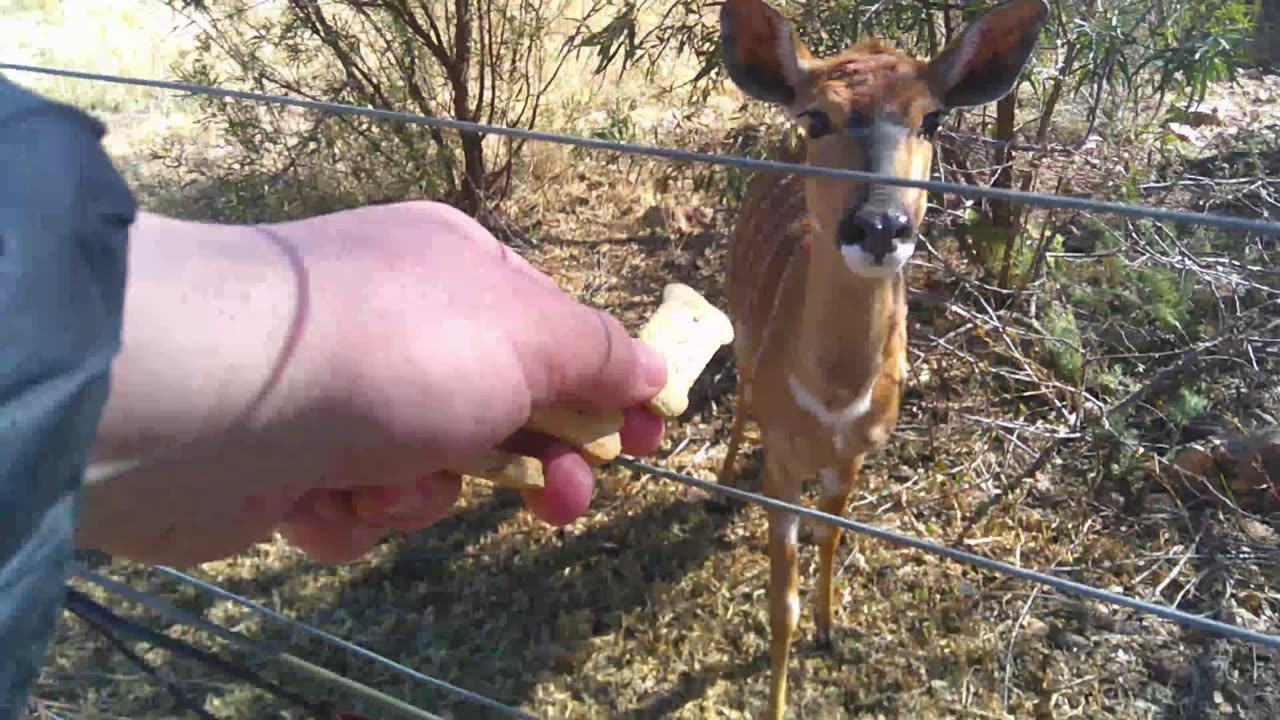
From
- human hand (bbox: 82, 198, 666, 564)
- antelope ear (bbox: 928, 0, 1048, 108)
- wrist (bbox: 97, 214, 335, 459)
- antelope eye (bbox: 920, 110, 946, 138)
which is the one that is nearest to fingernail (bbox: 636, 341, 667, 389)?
human hand (bbox: 82, 198, 666, 564)

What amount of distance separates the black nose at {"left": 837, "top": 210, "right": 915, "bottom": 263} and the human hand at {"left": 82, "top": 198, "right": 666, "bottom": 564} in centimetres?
95

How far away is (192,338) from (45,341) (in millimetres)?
221

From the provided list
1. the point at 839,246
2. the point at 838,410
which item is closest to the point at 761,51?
the point at 839,246

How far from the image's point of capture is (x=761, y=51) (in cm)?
253

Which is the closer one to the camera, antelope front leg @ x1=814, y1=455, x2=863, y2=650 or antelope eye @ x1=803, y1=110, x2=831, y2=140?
antelope eye @ x1=803, y1=110, x2=831, y2=140

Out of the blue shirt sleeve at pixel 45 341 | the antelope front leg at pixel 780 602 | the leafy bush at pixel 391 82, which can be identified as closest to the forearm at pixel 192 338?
the blue shirt sleeve at pixel 45 341

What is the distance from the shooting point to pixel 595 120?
19.7 feet

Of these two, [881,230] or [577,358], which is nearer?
[577,358]

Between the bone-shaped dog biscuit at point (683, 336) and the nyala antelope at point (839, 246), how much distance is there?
0.36 m

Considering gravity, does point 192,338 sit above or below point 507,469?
above

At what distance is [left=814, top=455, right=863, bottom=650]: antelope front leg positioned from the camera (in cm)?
280

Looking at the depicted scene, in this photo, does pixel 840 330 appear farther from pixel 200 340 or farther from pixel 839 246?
pixel 200 340

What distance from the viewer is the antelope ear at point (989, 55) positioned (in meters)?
2.34

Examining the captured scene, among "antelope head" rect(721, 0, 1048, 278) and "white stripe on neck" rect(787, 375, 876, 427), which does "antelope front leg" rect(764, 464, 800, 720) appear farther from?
"antelope head" rect(721, 0, 1048, 278)
